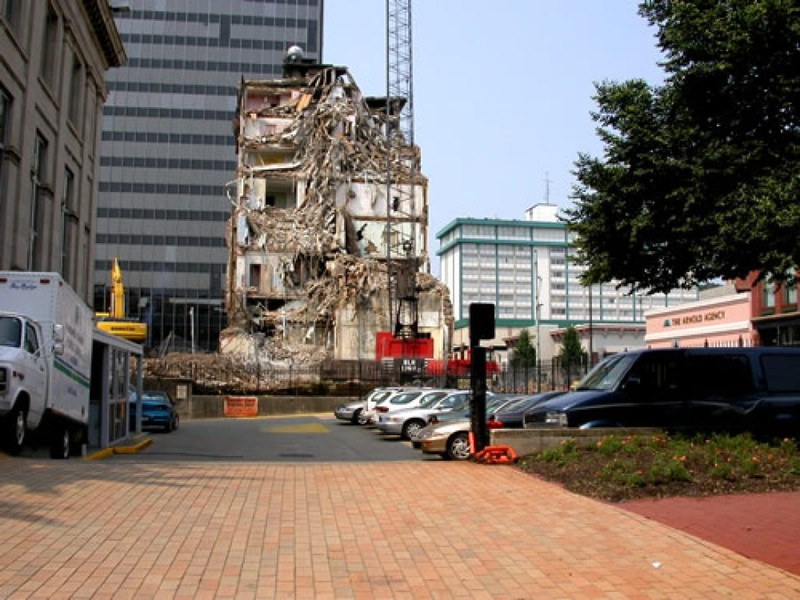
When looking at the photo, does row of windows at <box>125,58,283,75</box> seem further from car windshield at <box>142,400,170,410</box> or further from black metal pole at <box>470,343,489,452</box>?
black metal pole at <box>470,343,489,452</box>

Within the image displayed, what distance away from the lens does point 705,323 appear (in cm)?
5628

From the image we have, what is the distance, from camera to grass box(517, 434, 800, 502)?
987 centimetres

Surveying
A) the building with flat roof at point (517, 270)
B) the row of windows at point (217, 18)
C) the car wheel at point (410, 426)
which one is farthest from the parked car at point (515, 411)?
the building with flat roof at point (517, 270)

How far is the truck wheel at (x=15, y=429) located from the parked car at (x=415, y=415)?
12.0 metres

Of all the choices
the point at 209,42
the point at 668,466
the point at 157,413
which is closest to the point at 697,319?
the point at 157,413

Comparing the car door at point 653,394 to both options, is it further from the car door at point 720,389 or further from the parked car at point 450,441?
the parked car at point 450,441

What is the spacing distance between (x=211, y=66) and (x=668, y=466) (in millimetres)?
99673

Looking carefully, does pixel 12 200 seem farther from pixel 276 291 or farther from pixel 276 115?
pixel 276 115

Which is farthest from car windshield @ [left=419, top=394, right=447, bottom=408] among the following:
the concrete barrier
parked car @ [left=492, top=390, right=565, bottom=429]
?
the concrete barrier

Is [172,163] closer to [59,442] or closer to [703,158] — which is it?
[59,442]

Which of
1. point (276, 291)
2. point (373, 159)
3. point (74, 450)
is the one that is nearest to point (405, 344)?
point (276, 291)

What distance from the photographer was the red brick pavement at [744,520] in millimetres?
7137

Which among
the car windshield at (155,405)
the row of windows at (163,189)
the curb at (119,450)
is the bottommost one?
the curb at (119,450)

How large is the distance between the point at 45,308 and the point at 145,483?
504 cm
